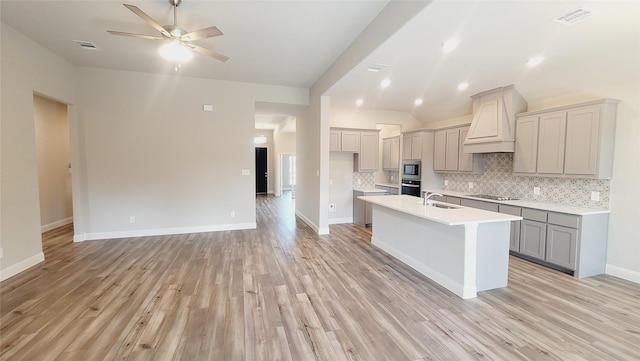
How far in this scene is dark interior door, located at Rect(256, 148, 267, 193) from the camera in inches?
478

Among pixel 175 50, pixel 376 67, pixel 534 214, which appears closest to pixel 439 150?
pixel 534 214

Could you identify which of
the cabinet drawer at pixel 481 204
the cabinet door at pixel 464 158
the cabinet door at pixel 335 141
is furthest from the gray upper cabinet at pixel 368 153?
the cabinet drawer at pixel 481 204

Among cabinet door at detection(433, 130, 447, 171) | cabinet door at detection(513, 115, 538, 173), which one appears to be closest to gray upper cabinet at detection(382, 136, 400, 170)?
cabinet door at detection(433, 130, 447, 171)

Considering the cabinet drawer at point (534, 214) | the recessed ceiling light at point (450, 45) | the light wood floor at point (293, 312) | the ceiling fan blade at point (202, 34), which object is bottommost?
the light wood floor at point (293, 312)

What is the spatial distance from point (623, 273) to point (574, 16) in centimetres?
314

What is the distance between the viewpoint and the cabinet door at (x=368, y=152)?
20.5 feet

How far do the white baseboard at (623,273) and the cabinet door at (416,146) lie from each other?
342cm

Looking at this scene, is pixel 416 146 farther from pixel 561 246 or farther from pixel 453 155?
pixel 561 246

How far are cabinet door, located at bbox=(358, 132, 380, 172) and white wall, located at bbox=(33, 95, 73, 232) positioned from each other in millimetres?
6405

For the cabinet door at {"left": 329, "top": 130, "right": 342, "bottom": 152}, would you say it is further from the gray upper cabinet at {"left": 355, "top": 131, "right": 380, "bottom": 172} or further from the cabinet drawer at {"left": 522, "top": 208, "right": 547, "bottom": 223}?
the cabinet drawer at {"left": 522, "top": 208, "right": 547, "bottom": 223}

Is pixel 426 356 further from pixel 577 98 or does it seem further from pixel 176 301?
pixel 577 98

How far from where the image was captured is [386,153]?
7.22m

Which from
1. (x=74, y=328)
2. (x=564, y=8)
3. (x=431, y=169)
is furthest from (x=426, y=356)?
(x=431, y=169)

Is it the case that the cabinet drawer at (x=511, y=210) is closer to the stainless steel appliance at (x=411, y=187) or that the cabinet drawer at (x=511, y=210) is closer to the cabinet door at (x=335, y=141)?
the stainless steel appliance at (x=411, y=187)
